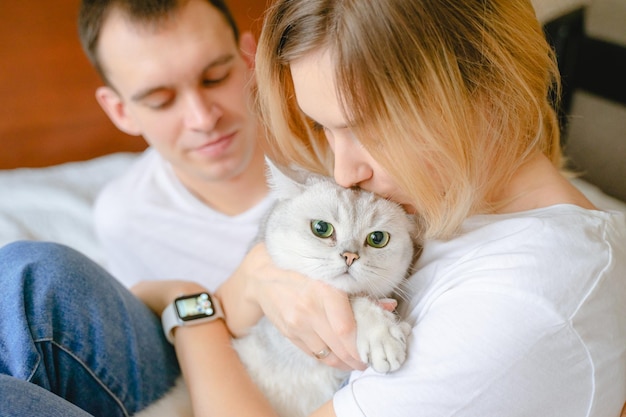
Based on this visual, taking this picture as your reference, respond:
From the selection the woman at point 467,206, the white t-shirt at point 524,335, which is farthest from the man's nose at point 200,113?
the white t-shirt at point 524,335

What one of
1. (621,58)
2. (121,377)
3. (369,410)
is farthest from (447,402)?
(621,58)

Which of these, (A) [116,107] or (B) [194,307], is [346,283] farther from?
(A) [116,107]

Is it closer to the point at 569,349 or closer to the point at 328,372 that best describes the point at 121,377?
the point at 328,372

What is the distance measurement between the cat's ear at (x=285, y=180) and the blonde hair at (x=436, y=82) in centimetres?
23

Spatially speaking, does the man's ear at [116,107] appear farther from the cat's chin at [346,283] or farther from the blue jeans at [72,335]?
the cat's chin at [346,283]

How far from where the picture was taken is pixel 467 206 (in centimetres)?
89

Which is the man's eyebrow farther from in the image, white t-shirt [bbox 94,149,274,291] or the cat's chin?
the cat's chin

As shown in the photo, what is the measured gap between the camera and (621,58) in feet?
5.32

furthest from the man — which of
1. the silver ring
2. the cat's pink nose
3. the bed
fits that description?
the silver ring

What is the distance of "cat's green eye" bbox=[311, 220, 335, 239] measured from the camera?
1.05m

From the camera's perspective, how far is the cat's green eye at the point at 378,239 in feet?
3.38

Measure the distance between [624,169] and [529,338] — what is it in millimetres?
1259

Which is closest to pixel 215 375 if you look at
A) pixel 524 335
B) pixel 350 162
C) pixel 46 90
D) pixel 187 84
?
pixel 350 162

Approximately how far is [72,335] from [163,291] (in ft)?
1.13
